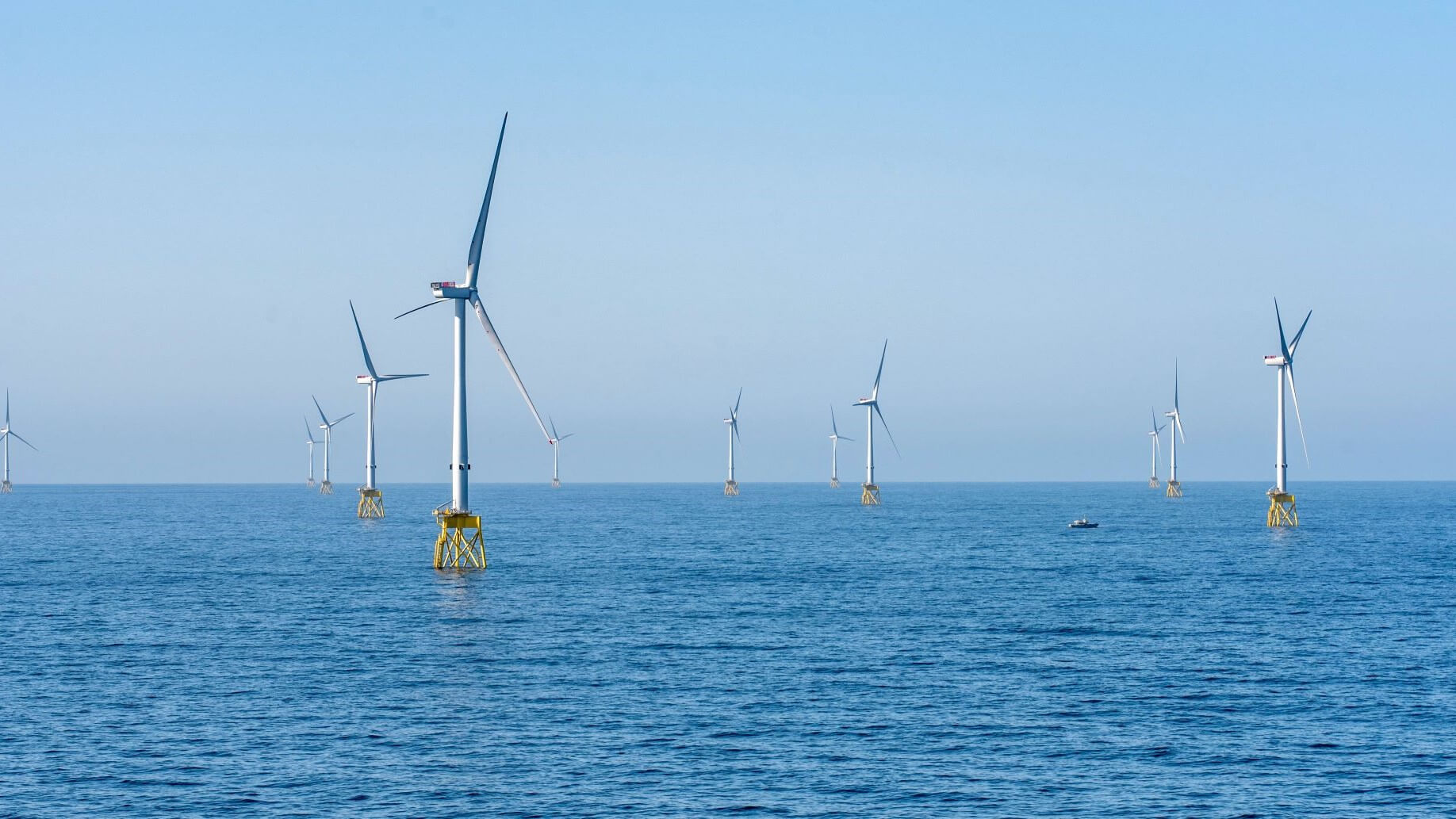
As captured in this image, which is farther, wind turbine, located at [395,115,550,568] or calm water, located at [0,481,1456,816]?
wind turbine, located at [395,115,550,568]

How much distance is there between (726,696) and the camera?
6191 centimetres

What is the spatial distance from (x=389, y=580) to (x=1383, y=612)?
7428 centimetres

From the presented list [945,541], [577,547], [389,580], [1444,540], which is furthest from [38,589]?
[1444,540]

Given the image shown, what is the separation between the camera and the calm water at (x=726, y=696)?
46281 millimetres

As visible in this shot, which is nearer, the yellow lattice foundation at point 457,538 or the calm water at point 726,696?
the calm water at point 726,696

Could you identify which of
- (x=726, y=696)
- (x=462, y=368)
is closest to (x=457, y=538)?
(x=462, y=368)

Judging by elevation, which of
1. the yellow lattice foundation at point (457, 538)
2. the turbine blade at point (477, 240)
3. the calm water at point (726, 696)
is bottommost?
the calm water at point (726, 696)

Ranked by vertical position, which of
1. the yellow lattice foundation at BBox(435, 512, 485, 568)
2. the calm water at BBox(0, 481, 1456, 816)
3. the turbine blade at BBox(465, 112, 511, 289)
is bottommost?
the calm water at BBox(0, 481, 1456, 816)

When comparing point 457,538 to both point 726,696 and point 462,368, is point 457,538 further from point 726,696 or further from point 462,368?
point 726,696

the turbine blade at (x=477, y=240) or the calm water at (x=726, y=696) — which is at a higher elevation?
the turbine blade at (x=477, y=240)

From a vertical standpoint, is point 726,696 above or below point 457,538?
below

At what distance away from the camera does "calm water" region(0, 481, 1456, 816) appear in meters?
46.3

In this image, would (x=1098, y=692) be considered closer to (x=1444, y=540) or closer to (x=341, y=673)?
(x=341, y=673)

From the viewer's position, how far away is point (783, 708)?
59.2 metres
